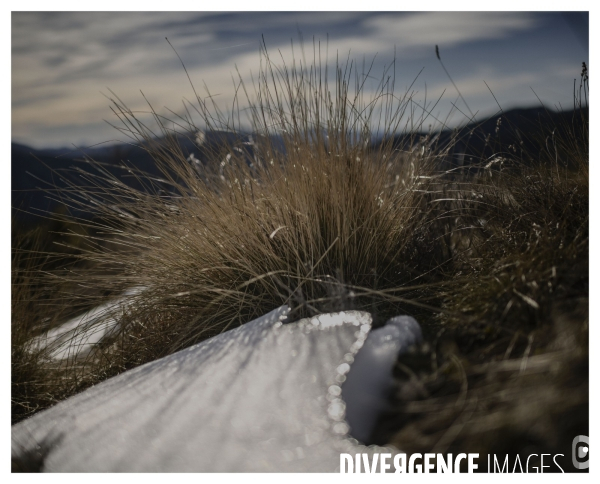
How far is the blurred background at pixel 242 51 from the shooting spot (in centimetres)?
159

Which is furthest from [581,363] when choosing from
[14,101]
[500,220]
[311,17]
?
[14,101]

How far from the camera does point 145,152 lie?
1.98 m

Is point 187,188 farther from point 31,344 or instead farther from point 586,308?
point 586,308

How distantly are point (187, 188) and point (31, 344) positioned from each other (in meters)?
0.77

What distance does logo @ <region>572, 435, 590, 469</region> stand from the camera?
99 cm

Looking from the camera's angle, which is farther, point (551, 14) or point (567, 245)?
point (551, 14)

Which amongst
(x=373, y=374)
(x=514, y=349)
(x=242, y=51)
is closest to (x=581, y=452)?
(x=514, y=349)

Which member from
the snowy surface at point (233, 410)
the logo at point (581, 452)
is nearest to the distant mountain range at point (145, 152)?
the snowy surface at point (233, 410)

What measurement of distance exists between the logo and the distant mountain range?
1079 mm

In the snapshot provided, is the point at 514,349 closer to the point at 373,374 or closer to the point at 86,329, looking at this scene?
the point at 373,374

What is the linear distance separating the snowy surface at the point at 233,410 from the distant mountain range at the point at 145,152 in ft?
2.41

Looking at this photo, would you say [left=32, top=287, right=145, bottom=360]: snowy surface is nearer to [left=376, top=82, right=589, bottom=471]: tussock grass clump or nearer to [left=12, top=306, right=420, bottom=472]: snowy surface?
[left=12, top=306, right=420, bottom=472]: snowy surface

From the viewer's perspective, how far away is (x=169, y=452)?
1030 mm

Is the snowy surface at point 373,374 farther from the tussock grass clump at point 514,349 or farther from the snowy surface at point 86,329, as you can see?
the snowy surface at point 86,329
